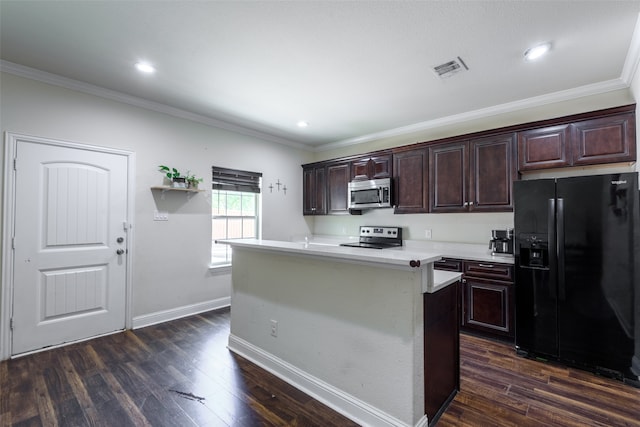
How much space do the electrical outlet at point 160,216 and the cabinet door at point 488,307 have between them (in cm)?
Answer: 367

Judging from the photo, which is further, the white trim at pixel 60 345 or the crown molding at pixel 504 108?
the crown molding at pixel 504 108

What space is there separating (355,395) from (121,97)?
12.5ft

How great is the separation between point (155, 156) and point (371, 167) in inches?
117

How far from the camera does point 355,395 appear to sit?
1.88 m

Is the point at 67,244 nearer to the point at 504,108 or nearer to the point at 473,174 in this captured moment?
the point at 473,174

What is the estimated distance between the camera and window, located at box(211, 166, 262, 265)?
13.9 feet

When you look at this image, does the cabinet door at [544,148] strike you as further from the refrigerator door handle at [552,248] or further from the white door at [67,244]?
the white door at [67,244]

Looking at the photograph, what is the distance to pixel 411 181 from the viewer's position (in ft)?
13.2

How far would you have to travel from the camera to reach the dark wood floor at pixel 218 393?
6.12ft

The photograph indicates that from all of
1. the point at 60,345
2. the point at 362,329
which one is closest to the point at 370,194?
the point at 362,329

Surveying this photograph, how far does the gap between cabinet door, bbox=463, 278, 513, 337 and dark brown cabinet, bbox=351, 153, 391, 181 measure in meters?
1.89

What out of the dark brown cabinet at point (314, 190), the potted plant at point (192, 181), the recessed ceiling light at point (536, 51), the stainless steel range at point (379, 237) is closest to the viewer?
the recessed ceiling light at point (536, 51)

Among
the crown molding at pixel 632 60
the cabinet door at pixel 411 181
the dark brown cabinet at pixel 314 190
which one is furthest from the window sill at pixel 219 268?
the crown molding at pixel 632 60

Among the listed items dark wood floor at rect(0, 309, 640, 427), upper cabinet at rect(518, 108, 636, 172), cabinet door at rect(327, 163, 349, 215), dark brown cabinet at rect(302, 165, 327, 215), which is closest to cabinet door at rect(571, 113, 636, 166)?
upper cabinet at rect(518, 108, 636, 172)
